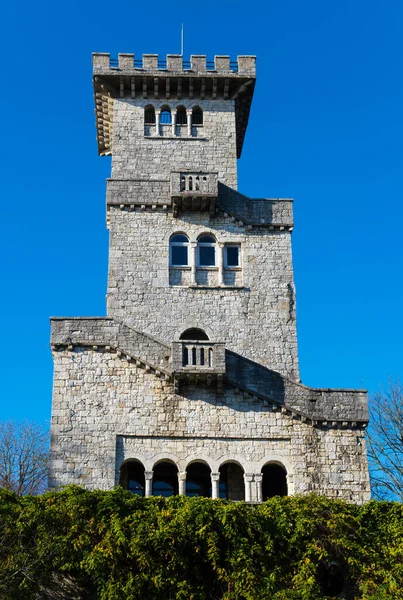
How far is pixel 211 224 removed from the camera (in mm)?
41281

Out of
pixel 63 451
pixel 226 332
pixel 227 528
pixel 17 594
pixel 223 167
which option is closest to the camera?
pixel 17 594

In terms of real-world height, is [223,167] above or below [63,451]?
above

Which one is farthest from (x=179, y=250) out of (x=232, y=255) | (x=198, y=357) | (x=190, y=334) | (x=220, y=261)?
(x=198, y=357)

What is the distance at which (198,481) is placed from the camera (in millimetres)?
35500

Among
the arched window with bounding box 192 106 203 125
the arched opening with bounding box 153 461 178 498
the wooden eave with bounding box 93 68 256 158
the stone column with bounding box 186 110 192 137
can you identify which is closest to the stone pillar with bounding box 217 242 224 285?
the stone column with bounding box 186 110 192 137

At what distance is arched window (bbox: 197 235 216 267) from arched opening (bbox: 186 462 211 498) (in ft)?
31.1

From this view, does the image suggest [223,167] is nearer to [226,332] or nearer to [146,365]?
[226,332]

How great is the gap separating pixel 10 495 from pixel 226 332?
13628 mm

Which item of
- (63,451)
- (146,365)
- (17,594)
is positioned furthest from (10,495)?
(146,365)

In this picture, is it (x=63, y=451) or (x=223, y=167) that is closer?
(x=63, y=451)

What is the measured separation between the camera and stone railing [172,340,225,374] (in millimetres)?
34438

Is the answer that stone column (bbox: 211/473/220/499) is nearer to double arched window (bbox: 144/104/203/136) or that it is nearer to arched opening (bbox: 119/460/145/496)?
arched opening (bbox: 119/460/145/496)

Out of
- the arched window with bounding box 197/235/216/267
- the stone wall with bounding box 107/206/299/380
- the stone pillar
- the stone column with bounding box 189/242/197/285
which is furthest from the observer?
the arched window with bounding box 197/235/216/267

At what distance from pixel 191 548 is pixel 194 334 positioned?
508 inches
